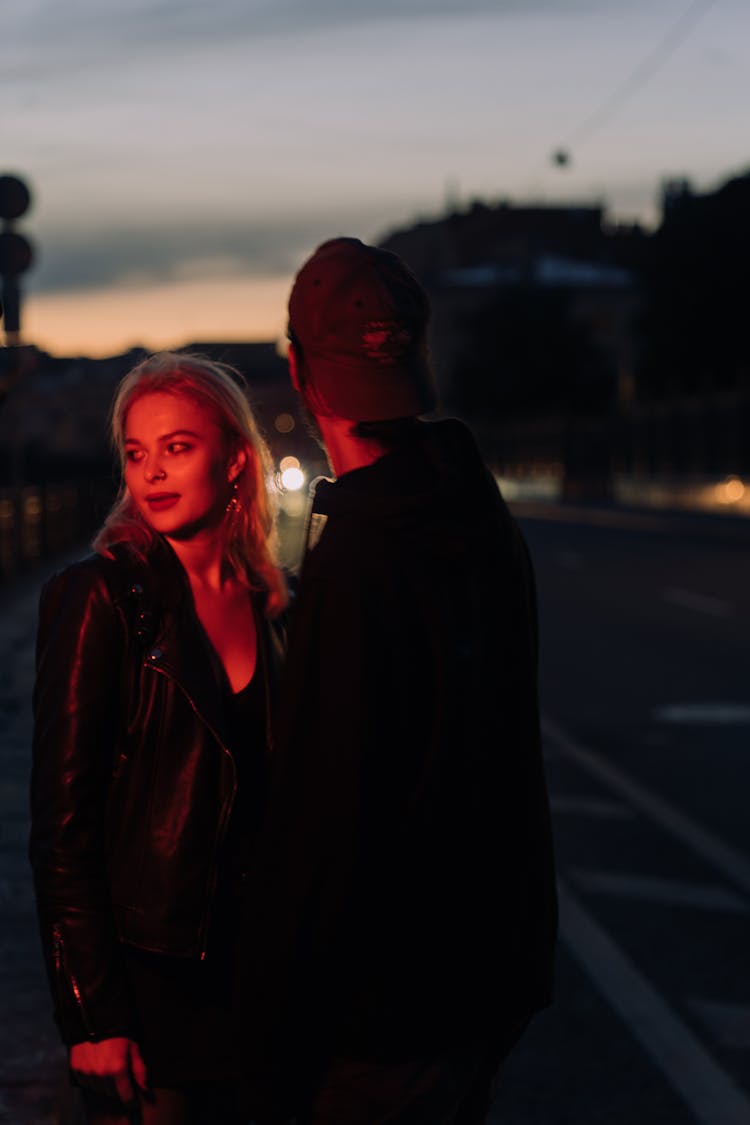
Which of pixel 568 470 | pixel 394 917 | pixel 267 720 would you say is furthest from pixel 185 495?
pixel 568 470

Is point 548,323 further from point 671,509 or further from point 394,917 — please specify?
point 394,917

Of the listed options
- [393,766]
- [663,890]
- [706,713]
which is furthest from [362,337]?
[706,713]

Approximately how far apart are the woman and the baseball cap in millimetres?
563

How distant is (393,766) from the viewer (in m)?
2.35

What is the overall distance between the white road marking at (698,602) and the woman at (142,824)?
1790 centimetres

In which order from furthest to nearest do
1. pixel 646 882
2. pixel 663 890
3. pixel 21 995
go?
pixel 646 882
pixel 663 890
pixel 21 995

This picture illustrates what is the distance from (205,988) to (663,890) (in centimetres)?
525

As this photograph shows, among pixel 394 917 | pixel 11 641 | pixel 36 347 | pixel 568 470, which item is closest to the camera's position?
pixel 394 917

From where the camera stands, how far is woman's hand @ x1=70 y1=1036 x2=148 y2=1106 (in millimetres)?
2861

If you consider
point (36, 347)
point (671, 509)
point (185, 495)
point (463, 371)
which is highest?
point (185, 495)

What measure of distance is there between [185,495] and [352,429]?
63 centimetres

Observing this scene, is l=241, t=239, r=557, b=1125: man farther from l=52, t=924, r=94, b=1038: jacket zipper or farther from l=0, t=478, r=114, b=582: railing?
l=0, t=478, r=114, b=582: railing

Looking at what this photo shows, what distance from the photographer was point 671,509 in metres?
52.2

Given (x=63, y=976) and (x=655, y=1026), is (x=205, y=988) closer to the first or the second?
(x=63, y=976)
